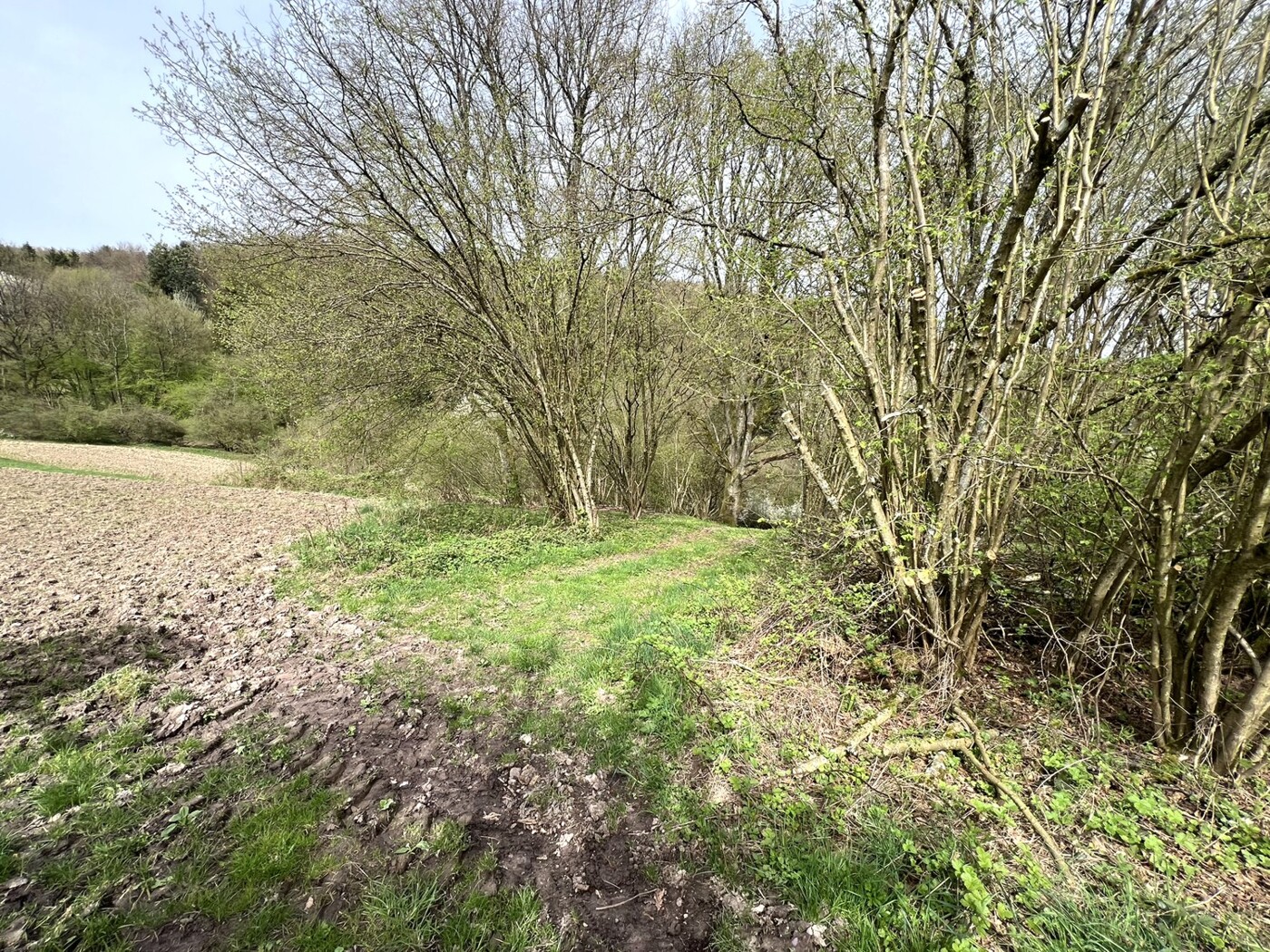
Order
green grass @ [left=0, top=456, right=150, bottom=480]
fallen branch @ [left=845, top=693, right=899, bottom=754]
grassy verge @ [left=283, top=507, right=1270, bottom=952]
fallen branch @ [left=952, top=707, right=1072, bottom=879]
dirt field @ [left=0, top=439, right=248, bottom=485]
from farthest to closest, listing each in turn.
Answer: dirt field @ [left=0, top=439, right=248, bottom=485] < green grass @ [left=0, top=456, right=150, bottom=480] < fallen branch @ [left=845, top=693, right=899, bottom=754] < fallen branch @ [left=952, top=707, right=1072, bottom=879] < grassy verge @ [left=283, top=507, right=1270, bottom=952]

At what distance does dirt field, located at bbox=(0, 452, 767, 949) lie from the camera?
6.41ft

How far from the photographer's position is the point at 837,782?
2.39 meters

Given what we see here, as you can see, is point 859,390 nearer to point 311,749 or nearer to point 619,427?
point 311,749

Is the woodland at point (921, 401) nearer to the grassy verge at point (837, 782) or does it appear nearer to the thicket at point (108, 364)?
the grassy verge at point (837, 782)

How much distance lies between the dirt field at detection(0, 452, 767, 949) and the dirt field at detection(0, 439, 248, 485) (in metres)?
10.6

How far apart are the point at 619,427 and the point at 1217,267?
11.3m

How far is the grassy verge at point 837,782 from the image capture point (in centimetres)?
171

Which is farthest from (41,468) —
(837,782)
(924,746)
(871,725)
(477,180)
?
(924,746)

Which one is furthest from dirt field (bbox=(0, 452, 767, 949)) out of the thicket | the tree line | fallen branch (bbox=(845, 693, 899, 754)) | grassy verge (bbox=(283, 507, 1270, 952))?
the thicket

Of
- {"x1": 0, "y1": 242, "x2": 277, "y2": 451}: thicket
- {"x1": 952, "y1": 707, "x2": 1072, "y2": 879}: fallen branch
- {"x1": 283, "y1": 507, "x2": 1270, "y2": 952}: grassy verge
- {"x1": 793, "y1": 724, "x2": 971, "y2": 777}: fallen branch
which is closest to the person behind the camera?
{"x1": 283, "y1": 507, "x2": 1270, "y2": 952}: grassy verge

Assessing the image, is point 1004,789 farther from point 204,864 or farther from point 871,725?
point 204,864

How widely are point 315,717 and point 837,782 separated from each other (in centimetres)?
321

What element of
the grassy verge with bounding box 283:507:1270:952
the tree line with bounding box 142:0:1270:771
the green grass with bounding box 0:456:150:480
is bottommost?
the green grass with bounding box 0:456:150:480

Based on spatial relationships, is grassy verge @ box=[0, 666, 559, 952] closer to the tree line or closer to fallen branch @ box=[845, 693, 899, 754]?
fallen branch @ box=[845, 693, 899, 754]
